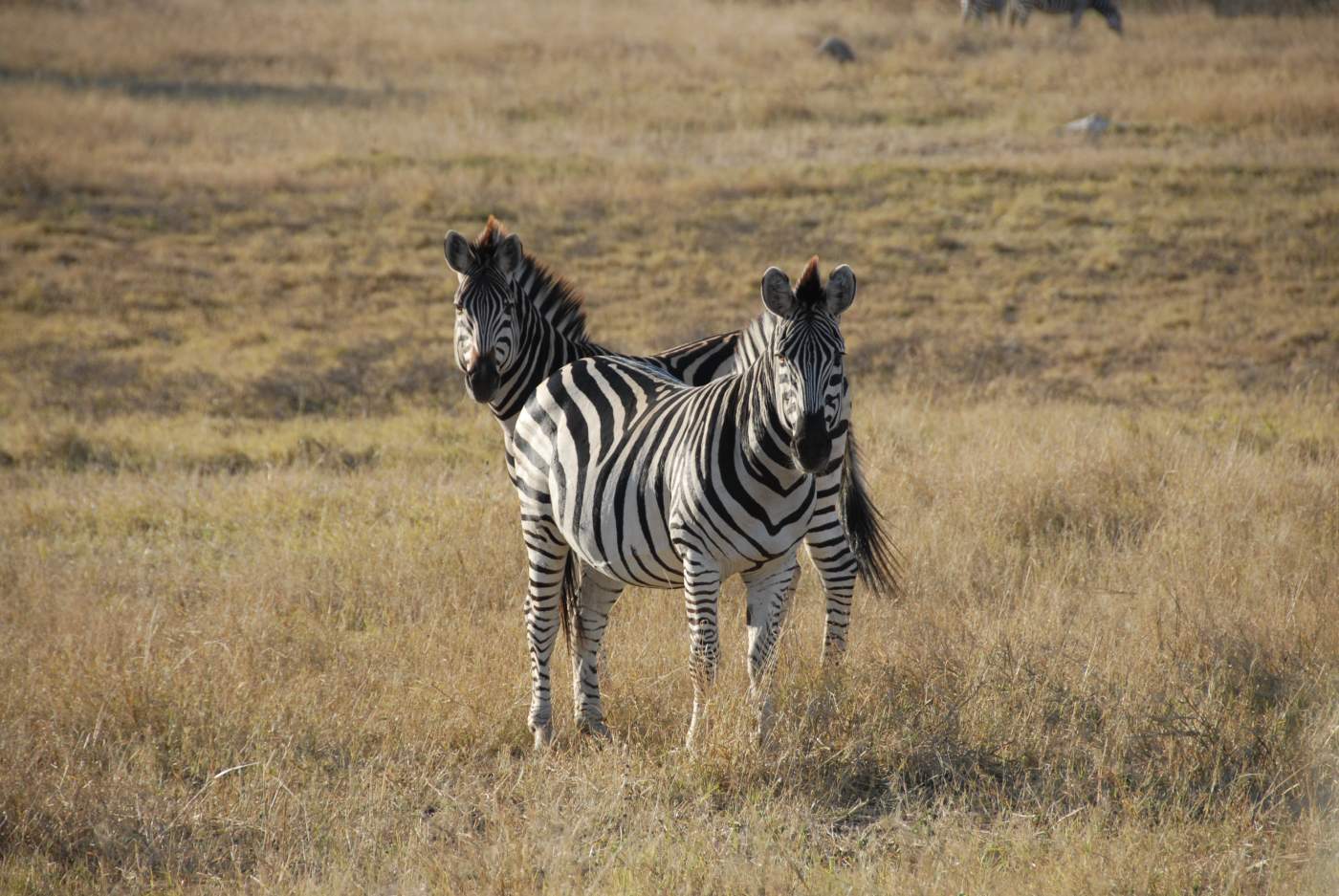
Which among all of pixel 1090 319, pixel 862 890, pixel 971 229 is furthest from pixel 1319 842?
pixel 971 229

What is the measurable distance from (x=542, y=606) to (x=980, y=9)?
33.9m

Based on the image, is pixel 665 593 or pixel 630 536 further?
pixel 665 593

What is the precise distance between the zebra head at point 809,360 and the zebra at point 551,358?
1.25m

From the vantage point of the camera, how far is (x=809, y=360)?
445cm

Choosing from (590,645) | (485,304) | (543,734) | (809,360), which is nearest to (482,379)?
(485,304)

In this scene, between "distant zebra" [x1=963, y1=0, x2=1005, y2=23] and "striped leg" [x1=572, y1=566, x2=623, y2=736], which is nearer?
"striped leg" [x1=572, y1=566, x2=623, y2=736]

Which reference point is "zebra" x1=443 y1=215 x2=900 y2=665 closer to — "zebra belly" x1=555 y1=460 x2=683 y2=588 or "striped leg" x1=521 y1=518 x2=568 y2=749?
"striped leg" x1=521 y1=518 x2=568 y2=749

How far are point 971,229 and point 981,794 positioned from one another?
15.0m

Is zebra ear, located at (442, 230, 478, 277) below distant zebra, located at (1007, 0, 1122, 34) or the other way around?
below

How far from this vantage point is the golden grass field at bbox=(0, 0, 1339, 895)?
4547mm

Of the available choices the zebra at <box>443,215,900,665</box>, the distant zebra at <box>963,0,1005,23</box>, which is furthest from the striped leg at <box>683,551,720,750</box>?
the distant zebra at <box>963,0,1005,23</box>

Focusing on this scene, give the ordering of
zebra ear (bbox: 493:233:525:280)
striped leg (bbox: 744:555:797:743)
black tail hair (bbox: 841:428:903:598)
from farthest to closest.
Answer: zebra ear (bbox: 493:233:525:280)
black tail hair (bbox: 841:428:903:598)
striped leg (bbox: 744:555:797:743)

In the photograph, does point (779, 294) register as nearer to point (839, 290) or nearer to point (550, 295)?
point (839, 290)

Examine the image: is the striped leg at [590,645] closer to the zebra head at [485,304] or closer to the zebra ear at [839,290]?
the zebra head at [485,304]
